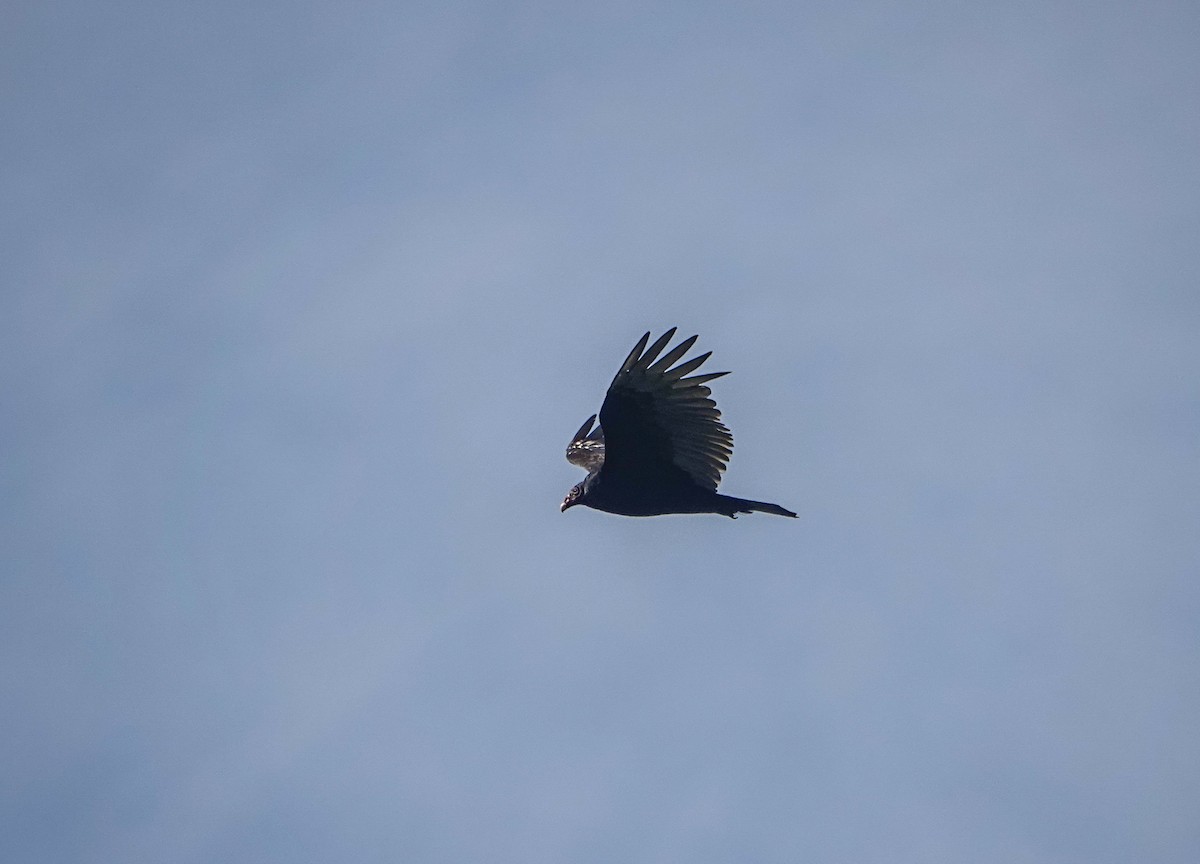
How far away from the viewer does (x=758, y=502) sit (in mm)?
16672

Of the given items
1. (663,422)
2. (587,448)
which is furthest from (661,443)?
(587,448)

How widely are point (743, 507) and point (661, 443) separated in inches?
51.7

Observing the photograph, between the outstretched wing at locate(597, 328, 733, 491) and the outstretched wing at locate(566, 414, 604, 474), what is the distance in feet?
10.5

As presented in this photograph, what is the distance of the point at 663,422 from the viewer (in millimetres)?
16578

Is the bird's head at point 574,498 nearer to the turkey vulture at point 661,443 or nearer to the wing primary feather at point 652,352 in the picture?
the turkey vulture at point 661,443

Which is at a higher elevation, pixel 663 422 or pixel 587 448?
pixel 587 448

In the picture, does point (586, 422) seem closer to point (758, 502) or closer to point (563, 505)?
point (563, 505)

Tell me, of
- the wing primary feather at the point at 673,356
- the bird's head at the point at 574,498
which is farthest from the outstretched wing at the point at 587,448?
the wing primary feather at the point at 673,356

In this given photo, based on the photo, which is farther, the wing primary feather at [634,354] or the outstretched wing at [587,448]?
the outstretched wing at [587,448]

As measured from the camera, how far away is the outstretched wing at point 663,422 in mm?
16031

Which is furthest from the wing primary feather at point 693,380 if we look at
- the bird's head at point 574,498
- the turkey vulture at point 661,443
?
the bird's head at point 574,498

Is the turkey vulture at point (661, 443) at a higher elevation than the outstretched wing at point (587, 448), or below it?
below

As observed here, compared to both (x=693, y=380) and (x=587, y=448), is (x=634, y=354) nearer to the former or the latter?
(x=693, y=380)

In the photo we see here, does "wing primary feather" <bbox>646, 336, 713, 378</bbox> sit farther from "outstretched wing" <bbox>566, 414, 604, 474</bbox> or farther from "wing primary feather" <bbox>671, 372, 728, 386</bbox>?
"outstretched wing" <bbox>566, 414, 604, 474</bbox>
